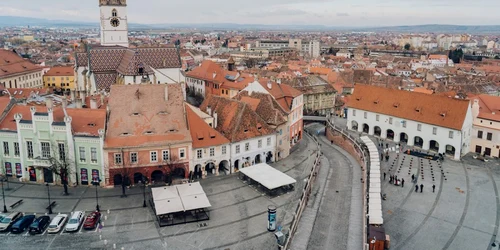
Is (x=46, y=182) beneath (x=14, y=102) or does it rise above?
beneath

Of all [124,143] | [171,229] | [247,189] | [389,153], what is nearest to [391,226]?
[247,189]

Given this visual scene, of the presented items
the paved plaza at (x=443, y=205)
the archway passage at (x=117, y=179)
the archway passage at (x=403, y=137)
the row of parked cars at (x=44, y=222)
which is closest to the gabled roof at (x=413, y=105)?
the archway passage at (x=403, y=137)

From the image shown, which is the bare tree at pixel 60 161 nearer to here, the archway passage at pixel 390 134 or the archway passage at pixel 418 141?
the archway passage at pixel 390 134

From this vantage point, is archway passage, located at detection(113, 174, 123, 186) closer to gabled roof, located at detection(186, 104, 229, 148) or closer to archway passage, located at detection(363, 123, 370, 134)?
gabled roof, located at detection(186, 104, 229, 148)

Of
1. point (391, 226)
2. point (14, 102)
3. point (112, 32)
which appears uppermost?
point (112, 32)

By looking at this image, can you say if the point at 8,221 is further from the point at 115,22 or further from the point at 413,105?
the point at 115,22

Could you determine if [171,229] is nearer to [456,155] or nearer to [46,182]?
[46,182]

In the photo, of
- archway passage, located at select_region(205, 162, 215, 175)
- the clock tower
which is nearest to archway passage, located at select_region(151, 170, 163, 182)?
archway passage, located at select_region(205, 162, 215, 175)
